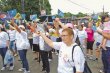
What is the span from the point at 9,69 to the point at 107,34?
5.46 metres

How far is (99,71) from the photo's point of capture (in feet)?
35.8

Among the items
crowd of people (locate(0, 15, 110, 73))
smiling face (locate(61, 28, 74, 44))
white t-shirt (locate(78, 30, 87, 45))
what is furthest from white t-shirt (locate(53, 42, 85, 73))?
white t-shirt (locate(78, 30, 87, 45))

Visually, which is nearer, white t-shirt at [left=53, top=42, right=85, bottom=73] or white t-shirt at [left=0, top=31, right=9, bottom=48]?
white t-shirt at [left=53, top=42, right=85, bottom=73]

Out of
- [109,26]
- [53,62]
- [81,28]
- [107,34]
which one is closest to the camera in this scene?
[107,34]

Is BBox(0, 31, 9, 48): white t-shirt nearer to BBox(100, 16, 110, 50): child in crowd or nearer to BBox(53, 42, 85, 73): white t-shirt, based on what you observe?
BBox(100, 16, 110, 50): child in crowd

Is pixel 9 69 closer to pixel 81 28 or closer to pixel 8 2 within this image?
pixel 81 28

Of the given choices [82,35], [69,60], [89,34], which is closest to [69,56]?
[69,60]

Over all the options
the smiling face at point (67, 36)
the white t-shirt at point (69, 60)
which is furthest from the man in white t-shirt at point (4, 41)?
the smiling face at point (67, 36)

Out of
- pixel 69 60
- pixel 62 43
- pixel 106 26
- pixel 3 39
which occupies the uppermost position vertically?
pixel 106 26

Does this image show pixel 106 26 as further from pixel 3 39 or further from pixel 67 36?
pixel 3 39

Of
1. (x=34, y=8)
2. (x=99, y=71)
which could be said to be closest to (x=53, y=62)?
(x=99, y=71)

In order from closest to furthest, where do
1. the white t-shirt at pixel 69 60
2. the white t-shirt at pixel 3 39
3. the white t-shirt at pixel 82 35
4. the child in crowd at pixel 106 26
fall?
the white t-shirt at pixel 69 60 → the child in crowd at pixel 106 26 → the white t-shirt at pixel 3 39 → the white t-shirt at pixel 82 35

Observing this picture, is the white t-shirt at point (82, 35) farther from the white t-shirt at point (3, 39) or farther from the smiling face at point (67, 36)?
the smiling face at point (67, 36)

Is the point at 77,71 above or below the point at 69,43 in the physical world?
below
